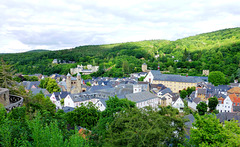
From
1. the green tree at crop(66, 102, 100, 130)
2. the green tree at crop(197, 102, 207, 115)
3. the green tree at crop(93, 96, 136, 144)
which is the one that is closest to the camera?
the green tree at crop(93, 96, 136, 144)

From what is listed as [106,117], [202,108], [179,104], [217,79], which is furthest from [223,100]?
[106,117]

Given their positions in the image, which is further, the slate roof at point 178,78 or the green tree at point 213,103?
the slate roof at point 178,78

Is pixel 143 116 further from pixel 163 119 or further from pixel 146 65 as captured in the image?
pixel 146 65

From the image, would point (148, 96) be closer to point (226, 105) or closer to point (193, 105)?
point (193, 105)

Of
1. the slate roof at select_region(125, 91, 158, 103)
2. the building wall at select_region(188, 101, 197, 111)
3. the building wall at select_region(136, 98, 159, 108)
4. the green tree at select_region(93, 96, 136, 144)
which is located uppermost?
the green tree at select_region(93, 96, 136, 144)

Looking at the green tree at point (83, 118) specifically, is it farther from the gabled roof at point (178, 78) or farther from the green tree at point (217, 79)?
the green tree at point (217, 79)

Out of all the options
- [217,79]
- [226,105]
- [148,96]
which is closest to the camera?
[226,105]

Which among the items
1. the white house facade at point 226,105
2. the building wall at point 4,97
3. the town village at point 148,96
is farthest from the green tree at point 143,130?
the white house facade at point 226,105

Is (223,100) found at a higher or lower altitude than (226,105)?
higher

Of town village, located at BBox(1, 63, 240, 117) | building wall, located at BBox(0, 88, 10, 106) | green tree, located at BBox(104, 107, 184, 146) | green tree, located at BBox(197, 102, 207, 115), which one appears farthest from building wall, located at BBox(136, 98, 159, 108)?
building wall, located at BBox(0, 88, 10, 106)

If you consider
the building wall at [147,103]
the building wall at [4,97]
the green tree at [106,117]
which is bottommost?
the building wall at [147,103]

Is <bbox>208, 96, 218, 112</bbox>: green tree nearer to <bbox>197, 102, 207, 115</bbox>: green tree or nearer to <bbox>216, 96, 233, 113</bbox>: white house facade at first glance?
<bbox>216, 96, 233, 113</bbox>: white house facade
